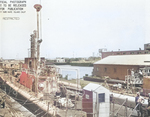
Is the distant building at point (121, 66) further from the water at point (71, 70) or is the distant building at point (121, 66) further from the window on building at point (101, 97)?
the window on building at point (101, 97)

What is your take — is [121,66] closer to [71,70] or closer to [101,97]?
[71,70]

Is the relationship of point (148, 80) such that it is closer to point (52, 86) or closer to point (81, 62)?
point (52, 86)

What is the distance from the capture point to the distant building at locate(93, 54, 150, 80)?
12.4m

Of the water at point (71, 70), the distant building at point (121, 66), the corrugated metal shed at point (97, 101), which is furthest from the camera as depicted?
the distant building at point (121, 66)

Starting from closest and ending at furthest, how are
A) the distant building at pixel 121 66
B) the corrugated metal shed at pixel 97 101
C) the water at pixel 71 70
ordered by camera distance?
1. the corrugated metal shed at pixel 97 101
2. the water at pixel 71 70
3. the distant building at pixel 121 66

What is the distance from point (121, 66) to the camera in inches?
540

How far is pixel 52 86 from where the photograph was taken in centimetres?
786

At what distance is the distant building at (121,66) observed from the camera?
40.8ft

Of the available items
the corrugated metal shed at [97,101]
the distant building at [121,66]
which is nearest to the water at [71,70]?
the corrugated metal shed at [97,101]

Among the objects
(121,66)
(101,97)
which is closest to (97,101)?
(101,97)

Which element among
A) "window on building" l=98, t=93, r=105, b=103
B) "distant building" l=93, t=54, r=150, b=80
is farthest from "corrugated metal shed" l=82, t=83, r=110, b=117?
"distant building" l=93, t=54, r=150, b=80

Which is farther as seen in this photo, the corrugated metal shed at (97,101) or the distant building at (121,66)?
the distant building at (121,66)

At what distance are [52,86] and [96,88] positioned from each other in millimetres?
3816

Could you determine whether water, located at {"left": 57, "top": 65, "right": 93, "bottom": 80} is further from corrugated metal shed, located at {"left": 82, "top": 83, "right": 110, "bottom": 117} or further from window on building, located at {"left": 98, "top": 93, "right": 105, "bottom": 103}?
window on building, located at {"left": 98, "top": 93, "right": 105, "bottom": 103}
